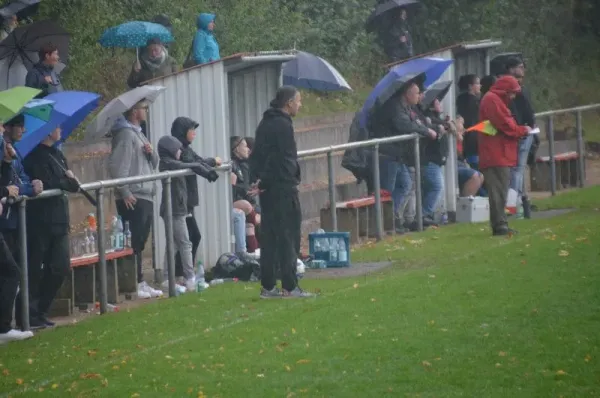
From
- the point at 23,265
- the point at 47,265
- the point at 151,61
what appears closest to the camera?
the point at 23,265

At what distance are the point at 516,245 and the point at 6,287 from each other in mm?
6445

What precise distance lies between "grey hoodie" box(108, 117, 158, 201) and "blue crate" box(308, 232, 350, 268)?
2113 millimetres

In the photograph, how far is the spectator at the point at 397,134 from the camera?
68.5ft

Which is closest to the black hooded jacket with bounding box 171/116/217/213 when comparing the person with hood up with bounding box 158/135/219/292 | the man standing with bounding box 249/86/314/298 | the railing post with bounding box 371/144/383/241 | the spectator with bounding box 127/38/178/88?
the person with hood up with bounding box 158/135/219/292

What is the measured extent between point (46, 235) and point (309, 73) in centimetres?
774

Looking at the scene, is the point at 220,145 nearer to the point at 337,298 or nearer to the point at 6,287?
the point at 337,298

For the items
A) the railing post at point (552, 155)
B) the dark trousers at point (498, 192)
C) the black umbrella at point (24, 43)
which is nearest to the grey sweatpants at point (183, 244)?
the black umbrella at point (24, 43)

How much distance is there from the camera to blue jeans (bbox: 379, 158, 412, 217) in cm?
2091

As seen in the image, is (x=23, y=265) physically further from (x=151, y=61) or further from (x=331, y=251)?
(x=151, y=61)

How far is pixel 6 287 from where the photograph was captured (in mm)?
13609

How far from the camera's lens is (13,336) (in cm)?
1371

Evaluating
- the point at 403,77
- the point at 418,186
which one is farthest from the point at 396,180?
the point at 403,77

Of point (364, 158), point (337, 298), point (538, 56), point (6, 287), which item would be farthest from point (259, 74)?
point (538, 56)

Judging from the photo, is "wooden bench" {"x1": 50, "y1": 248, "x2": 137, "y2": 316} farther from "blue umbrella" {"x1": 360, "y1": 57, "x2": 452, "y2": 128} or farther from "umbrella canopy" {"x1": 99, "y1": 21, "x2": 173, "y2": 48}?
"blue umbrella" {"x1": 360, "y1": 57, "x2": 452, "y2": 128}
